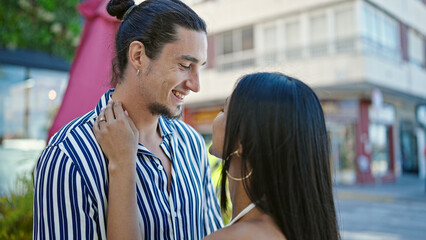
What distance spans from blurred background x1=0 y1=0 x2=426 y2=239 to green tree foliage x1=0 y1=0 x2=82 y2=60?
20cm

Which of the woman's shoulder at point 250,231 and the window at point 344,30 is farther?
the window at point 344,30

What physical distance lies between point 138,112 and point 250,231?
853mm

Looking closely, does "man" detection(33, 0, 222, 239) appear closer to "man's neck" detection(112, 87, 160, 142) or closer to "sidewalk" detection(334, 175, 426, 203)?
"man's neck" detection(112, 87, 160, 142)

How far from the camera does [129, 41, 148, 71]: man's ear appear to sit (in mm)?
1709

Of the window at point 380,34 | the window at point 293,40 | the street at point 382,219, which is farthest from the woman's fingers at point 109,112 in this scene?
the window at point 293,40

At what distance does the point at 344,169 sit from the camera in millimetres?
16250

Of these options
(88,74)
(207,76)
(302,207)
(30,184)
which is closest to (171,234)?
(302,207)

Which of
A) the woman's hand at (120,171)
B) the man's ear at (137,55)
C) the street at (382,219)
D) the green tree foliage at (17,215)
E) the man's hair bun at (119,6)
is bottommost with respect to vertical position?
the street at (382,219)

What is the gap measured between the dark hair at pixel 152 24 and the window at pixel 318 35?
47.4 ft

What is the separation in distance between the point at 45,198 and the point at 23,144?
17.7ft

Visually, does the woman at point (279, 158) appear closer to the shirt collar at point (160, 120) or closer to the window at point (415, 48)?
the shirt collar at point (160, 120)

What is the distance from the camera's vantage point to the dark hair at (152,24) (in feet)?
5.57

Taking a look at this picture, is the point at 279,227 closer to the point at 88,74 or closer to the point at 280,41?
the point at 88,74

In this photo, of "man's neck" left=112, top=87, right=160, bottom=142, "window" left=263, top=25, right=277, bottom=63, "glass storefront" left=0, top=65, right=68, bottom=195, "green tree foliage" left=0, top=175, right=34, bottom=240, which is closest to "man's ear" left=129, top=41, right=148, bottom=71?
"man's neck" left=112, top=87, right=160, bottom=142
